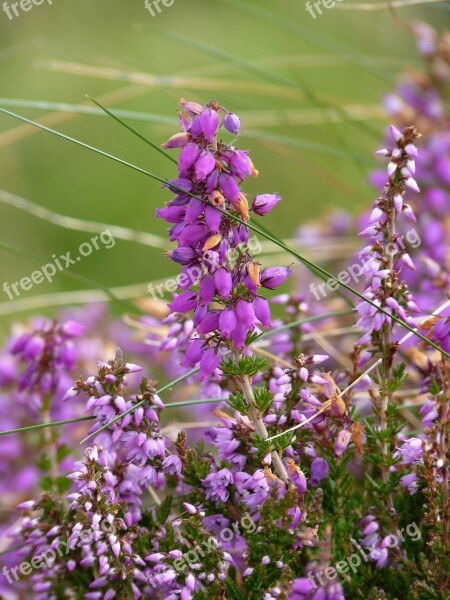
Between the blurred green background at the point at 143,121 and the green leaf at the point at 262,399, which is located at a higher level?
the blurred green background at the point at 143,121

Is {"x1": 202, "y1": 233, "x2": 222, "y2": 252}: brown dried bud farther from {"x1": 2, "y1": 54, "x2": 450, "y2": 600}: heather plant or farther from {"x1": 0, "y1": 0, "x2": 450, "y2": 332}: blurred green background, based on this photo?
{"x1": 0, "y1": 0, "x2": 450, "y2": 332}: blurred green background

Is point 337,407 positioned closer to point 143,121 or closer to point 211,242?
point 211,242

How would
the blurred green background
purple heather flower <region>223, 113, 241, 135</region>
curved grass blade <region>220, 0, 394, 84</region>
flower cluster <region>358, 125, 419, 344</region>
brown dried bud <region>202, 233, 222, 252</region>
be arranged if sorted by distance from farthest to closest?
the blurred green background < curved grass blade <region>220, 0, 394, 84</region> < flower cluster <region>358, 125, 419, 344</region> < purple heather flower <region>223, 113, 241, 135</region> < brown dried bud <region>202, 233, 222, 252</region>

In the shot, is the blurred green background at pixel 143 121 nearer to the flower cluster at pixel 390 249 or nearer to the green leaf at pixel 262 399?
the flower cluster at pixel 390 249

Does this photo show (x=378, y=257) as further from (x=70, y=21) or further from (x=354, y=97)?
(x=70, y=21)

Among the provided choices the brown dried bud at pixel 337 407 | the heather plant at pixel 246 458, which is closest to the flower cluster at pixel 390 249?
the heather plant at pixel 246 458

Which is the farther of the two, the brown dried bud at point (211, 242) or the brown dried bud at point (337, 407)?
the brown dried bud at point (337, 407)

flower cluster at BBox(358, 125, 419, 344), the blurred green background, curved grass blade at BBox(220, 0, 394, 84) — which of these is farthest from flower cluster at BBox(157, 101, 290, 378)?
the blurred green background
